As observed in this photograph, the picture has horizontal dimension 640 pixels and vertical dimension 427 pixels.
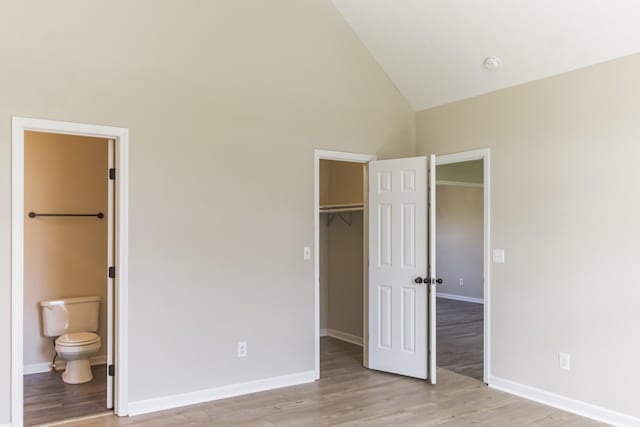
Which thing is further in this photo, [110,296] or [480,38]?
[480,38]

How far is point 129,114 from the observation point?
378cm

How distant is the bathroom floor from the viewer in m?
3.73

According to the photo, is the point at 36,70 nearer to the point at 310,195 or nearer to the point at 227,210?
the point at 227,210

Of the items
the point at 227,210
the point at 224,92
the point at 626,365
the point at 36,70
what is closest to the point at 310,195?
the point at 227,210

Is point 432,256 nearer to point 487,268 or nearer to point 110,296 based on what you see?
point 487,268

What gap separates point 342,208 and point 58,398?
348cm

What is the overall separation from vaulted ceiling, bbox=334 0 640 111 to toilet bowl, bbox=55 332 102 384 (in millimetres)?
3880

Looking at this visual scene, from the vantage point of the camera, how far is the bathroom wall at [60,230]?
189 inches

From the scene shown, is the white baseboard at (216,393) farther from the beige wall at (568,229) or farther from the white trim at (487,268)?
the beige wall at (568,229)

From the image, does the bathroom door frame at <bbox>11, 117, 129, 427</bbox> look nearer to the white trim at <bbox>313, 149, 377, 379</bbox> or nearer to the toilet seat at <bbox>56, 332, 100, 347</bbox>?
the toilet seat at <bbox>56, 332, 100, 347</bbox>

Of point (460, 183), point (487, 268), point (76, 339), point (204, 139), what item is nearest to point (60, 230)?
point (76, 339)

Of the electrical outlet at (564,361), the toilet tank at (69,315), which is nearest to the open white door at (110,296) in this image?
the toilet tank at (69,315)

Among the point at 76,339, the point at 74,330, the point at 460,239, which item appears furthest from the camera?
the point at 460,239

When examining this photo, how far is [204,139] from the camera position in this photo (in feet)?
13.5
